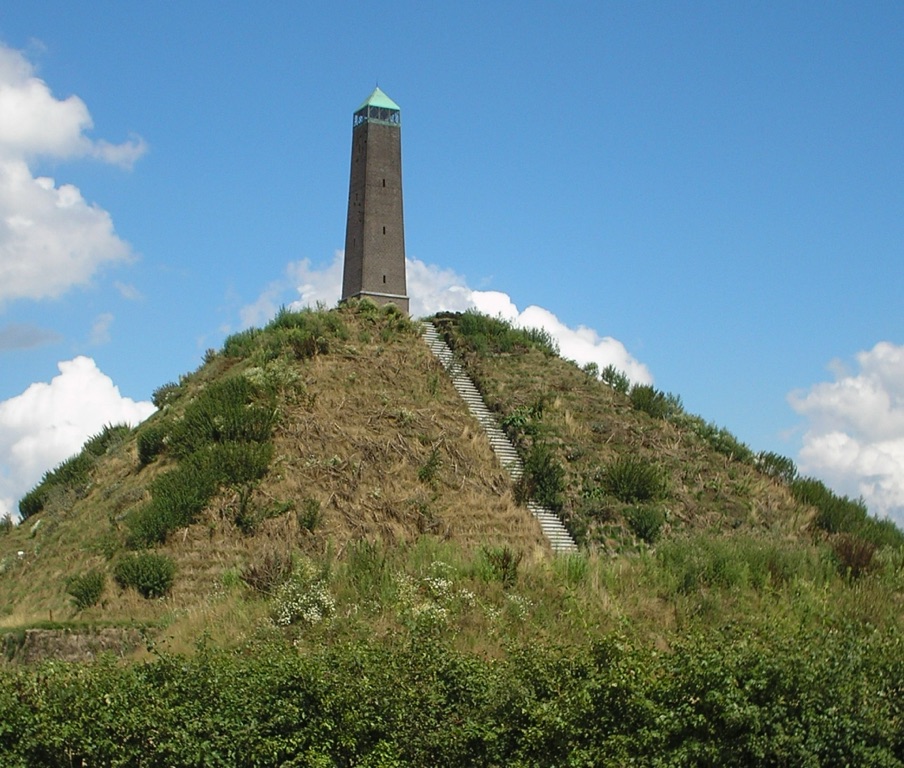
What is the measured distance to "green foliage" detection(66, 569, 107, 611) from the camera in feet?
63.9

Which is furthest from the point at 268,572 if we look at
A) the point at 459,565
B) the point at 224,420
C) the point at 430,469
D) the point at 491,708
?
the point at 491,708

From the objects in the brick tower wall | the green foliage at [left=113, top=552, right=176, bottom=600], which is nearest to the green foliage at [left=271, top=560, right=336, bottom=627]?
the green foliage at [left=113, top=552, right=176, bottom=600]

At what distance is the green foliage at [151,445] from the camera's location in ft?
80.5

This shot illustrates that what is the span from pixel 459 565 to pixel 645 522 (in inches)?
240

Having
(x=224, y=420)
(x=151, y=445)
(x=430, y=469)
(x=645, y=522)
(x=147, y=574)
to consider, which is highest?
(x=224, y=420)

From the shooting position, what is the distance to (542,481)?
2348 centimetres

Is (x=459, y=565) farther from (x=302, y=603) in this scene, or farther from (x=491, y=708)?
(x=491, y=708)

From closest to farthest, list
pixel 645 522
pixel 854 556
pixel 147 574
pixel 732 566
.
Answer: pixel 732 566 → pixel 854 556 → pixel 147 574 → pixel 645 522

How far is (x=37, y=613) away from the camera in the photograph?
20.1m

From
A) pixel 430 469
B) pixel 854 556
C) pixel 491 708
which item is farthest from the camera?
pixel 430 469

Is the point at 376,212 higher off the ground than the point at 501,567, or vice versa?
the point at 376,212

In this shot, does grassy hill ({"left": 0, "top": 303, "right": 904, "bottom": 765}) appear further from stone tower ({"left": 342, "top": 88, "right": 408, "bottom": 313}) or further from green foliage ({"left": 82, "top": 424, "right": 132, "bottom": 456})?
stone tower ({"left": 342, "top": 88, "right": 408, "bottom": 313})

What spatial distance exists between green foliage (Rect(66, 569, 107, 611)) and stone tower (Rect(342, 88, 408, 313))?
23.7m

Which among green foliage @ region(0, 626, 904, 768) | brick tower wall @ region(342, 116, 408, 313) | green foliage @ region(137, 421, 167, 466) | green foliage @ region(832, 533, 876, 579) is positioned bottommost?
green foliage @ region(0, 626, 904, 768)
